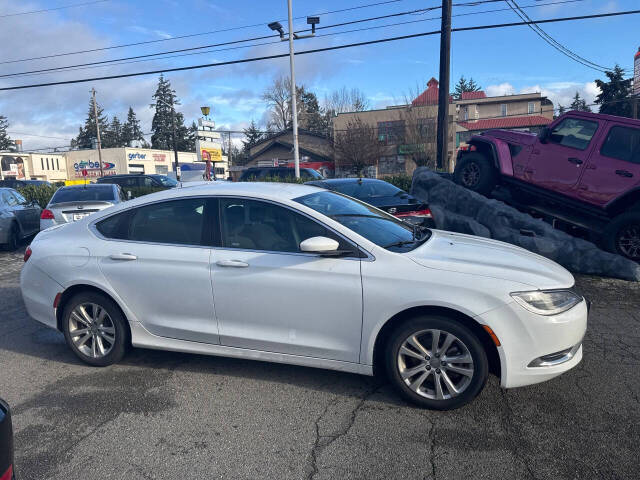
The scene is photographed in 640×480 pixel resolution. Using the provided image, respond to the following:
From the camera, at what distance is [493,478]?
2689mm

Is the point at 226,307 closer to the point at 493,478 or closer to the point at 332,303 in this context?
the point at 332,303

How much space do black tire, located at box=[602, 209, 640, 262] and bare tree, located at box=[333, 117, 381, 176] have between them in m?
31.2

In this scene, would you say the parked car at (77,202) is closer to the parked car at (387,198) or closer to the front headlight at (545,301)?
the parked car at (387,198)

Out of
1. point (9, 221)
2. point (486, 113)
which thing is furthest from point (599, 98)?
point (9, 221)

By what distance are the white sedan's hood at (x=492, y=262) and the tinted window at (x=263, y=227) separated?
0.73m

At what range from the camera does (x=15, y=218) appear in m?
11.2

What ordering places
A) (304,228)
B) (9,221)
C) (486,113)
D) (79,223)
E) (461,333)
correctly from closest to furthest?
(461,333) < (304,228) < (79,223) < (9,221) < (486,113)

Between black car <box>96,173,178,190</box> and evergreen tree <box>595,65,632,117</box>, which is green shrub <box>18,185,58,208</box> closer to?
black car <box>96,173,178,190</box>

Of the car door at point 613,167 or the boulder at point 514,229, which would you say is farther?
the boulder at point 514,229

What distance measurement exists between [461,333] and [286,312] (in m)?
1.27

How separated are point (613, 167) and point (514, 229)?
1715 millimetres

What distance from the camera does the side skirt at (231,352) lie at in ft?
11.8

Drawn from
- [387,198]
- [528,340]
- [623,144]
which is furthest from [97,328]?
[623,144]

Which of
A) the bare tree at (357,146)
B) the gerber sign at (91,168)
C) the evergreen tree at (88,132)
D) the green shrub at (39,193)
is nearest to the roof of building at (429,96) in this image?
the bare tree at (357,146)
